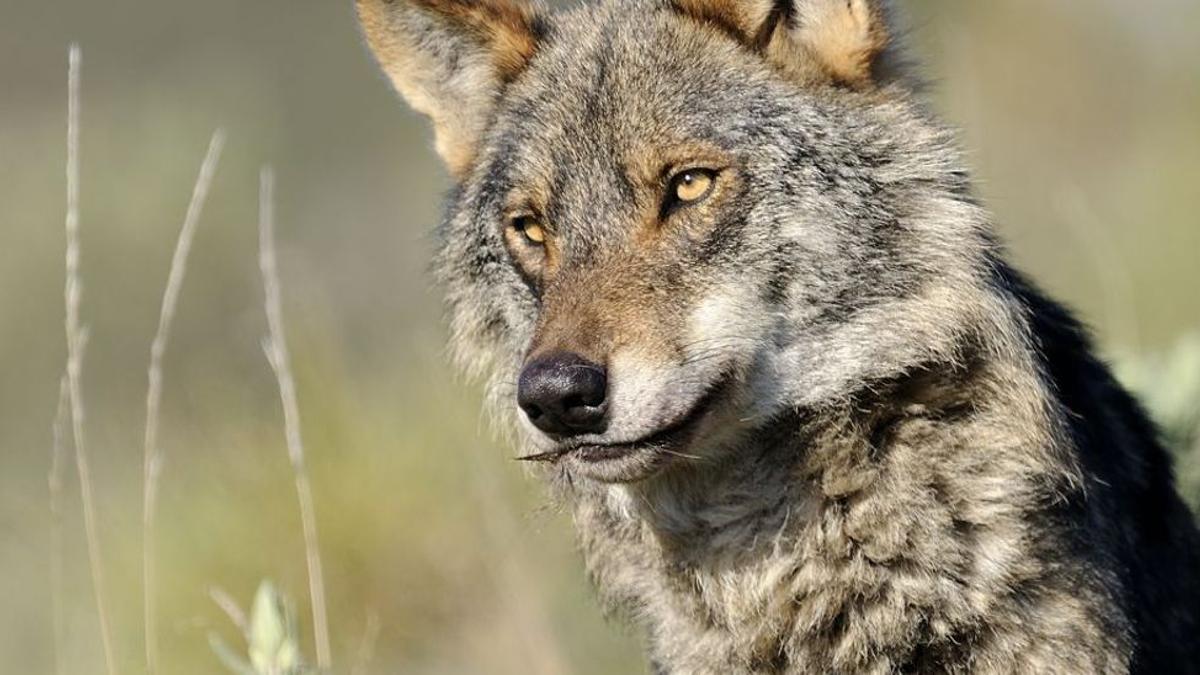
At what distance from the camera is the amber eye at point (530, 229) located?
4468 mm

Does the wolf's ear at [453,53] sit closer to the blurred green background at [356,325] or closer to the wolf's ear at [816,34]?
the blurred green background at [356,325]

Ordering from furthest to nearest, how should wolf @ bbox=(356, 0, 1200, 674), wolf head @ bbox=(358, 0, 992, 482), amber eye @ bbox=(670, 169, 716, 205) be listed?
1. amber eye @ bbox=(670, 169, 716, 205)
2. wolf @ bbox=(356, 0, 1200, 674)
3. wolf head @ bbox=(358, 0, 992, 482)

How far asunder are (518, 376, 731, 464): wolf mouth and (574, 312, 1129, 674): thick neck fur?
324 mm

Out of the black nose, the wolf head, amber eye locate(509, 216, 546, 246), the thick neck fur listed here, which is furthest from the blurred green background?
the black nose

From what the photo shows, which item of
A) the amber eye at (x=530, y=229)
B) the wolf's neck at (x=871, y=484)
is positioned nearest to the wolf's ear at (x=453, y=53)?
the amber eye at (x=530, y=229)

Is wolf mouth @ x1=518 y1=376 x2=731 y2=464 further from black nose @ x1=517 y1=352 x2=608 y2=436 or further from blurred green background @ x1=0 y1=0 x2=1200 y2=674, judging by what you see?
blurred green background @ x1=0 y1=0 x2=1200 y2=674

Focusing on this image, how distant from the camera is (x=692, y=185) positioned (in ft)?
13.8

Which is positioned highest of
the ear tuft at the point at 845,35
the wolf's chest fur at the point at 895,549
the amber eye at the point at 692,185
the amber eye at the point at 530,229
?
the ear tuft at the point at 845,35

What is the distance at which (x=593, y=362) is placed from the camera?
379 centimetres

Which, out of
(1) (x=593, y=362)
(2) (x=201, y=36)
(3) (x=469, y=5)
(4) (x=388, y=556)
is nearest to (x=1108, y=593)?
(1) (x=593, y=362)

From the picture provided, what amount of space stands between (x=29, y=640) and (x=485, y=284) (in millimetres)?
4816

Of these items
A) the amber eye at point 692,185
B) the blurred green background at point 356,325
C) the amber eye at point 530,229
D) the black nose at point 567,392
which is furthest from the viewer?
the blurred green background at point 356,325

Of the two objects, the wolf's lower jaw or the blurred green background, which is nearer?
the wolf's lower jaw

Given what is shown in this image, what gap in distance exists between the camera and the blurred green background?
758 centimetres
